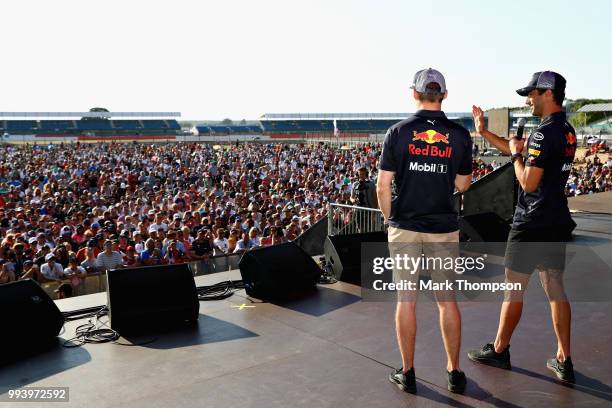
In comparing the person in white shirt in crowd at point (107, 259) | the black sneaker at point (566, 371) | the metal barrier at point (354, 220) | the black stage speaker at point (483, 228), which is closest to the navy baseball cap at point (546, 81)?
the black sneaker at point (566, 371)

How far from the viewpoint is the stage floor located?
3.04 meters

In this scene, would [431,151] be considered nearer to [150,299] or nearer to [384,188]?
[384,188]

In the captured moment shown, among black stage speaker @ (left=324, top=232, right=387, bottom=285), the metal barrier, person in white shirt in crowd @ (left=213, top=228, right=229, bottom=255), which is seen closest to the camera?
black stage speaker @ (left=324, top=232, right=387, bottom=285)

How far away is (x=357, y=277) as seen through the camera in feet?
18.7

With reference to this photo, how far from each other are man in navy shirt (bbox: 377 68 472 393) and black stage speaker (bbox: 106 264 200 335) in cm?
218

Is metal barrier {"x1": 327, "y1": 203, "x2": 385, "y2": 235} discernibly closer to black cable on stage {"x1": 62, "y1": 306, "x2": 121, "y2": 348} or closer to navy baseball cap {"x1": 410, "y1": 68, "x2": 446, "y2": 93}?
black cable on stage {"x1": 62, "y1": 306, "x2": 121, "y2": 348}

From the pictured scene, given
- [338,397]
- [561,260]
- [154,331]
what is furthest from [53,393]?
[561,260]

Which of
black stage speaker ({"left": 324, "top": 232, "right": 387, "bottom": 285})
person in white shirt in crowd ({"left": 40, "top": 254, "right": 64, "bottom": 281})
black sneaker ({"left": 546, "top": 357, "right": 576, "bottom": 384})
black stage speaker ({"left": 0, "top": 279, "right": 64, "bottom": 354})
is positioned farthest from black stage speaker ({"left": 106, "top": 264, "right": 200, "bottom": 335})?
person in white shirt in crowd ({"left": 40, "top": 254, "right": 64, "bottom": 281})

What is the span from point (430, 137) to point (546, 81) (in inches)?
32.1

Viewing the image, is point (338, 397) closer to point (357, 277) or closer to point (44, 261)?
point (357, 277)

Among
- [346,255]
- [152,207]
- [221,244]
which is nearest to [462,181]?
[346,255]

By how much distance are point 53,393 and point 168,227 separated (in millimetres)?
8524

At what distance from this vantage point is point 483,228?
6.60m

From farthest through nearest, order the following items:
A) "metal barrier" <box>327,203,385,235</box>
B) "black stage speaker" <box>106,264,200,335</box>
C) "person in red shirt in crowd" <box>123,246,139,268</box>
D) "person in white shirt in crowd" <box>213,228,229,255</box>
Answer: "person in white shirt in crowd" <box>213,228,229,255</box> < "person in red shirt in crowd" <box>123,246,139,268</box> < "metal barrier" <box>327,203,385,235</box> < "black stage speaker" <box>106,264,200,335</box>
